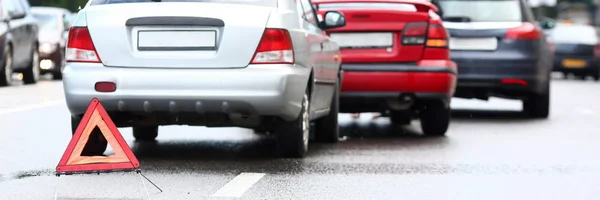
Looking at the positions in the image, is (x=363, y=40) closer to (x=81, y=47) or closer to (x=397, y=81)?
(x=397, y=81)

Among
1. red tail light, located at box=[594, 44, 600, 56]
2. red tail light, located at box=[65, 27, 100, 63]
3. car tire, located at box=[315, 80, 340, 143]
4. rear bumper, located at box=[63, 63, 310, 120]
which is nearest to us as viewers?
rear bumper, located at box=[63, 63, 310, 120]

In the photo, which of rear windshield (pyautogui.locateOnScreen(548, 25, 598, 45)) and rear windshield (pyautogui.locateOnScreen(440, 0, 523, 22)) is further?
rear windshield (pyautogui.locateOnScreen(548, 25, 598, 45))

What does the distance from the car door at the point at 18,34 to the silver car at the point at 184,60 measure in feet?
38.8

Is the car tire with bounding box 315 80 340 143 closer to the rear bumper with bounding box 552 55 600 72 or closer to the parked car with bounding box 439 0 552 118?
the parked car with bounding box 439 0 552 118

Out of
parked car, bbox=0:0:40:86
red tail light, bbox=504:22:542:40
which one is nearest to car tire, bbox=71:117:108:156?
red tail light, bbox=504:22:542:40

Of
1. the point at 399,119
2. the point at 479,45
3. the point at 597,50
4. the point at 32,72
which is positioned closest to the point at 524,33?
the point at 479,45

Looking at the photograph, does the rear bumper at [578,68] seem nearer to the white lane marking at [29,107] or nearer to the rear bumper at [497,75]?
the white lane marking at [29,107]

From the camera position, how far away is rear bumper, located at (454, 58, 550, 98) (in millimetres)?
15477

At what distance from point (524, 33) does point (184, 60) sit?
7.17 metres

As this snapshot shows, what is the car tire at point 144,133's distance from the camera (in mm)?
11641

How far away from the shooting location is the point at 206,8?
9336 millimetres

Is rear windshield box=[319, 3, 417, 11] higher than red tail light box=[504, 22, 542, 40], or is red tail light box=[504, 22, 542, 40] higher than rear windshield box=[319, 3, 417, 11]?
rear windshield box=[319, 3, 417, 11]

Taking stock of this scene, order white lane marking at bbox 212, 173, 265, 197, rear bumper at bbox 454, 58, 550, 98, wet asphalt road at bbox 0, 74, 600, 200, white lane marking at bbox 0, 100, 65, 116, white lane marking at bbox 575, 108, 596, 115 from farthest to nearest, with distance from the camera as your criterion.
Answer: white lane marking at bbox 575, 108, 596, 115 → rear bumper at bbox 454, 58, 550, 98 → white lane marking at bbox 0, 100, 65, 116 → wet asphalt road at bbox 0, 74, 600, 200 → white lane marking at bbox 212, 173, 265, 197

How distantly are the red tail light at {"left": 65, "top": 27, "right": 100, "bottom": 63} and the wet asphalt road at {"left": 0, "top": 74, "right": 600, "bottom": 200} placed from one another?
0.71 m
